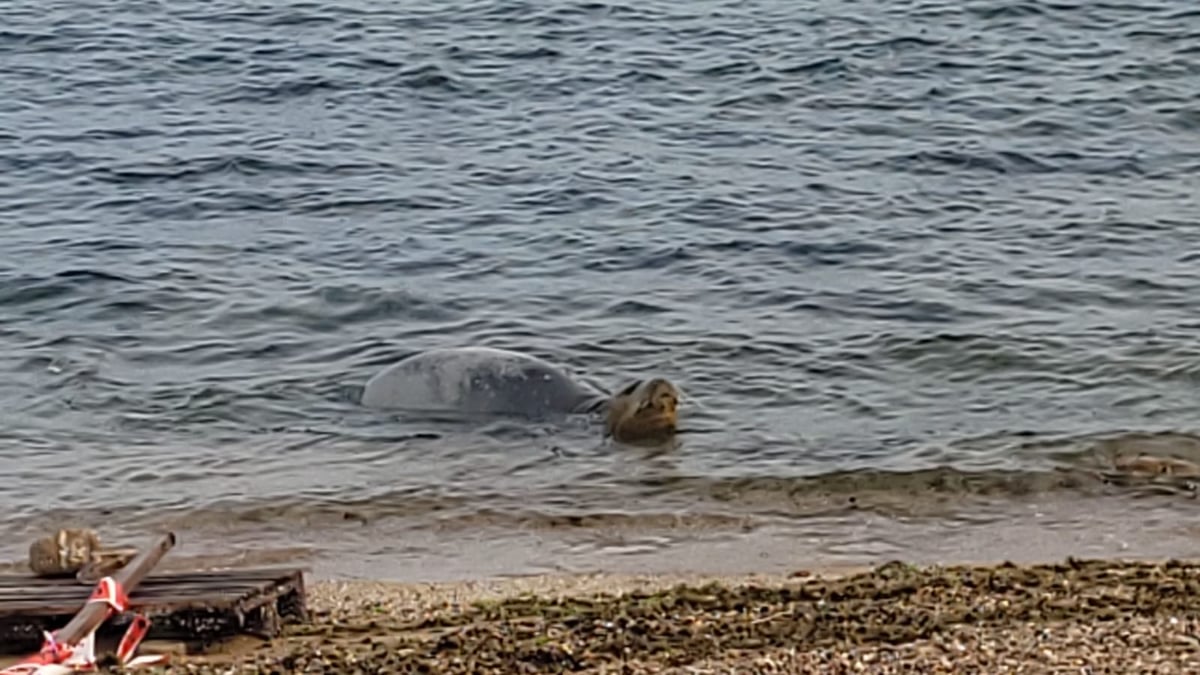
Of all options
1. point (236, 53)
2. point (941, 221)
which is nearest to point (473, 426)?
point (941, 221)

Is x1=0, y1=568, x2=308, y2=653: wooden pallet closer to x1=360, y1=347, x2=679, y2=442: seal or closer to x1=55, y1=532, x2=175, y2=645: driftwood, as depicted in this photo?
x1=55, y1=532, x2=175, y2=645: driftwood

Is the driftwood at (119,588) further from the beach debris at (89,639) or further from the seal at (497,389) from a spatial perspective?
the seal at (497,389)

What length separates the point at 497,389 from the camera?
11.4 metres

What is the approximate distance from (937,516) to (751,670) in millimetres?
3249

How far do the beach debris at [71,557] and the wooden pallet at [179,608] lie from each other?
0.46 meters

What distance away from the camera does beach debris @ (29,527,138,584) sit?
8.11 m

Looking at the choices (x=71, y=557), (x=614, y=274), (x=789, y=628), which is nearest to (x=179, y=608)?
(x=71, y=557)

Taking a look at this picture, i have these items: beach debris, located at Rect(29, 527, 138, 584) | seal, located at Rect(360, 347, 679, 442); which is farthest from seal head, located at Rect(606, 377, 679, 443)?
beach debris, located at Rect(29, 527, 138, 584)

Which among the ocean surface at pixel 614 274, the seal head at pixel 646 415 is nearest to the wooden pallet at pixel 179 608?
the ocean surface at pixel 614 274

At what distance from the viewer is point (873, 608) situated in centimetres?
723

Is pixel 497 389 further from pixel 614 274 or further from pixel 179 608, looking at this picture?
pixel 179 608

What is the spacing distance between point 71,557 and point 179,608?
45.5 inches

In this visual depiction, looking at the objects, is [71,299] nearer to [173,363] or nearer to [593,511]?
[173,363]

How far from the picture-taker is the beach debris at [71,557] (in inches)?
319
